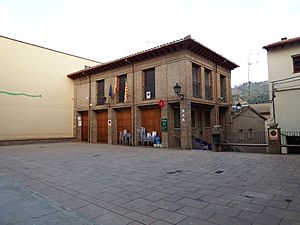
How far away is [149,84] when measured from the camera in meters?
14.4

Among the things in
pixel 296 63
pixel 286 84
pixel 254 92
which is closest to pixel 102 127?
pixel 286 84

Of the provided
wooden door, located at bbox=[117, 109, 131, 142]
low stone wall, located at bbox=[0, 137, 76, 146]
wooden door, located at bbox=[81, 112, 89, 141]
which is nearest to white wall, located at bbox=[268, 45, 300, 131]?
wooden door, located at bbox=[117, 109, 131, 142]

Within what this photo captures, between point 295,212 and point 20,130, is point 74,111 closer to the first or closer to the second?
point 20,130

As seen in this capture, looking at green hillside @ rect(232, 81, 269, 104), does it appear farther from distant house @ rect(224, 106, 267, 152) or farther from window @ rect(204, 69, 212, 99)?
window @ rect(204, 69, 212, 99)

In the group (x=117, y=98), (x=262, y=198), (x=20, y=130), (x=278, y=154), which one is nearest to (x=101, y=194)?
(x=262, y=198)

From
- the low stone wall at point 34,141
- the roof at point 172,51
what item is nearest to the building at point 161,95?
the roof at point 172,51

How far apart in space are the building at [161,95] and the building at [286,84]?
10.4ft

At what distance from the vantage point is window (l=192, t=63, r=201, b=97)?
13.6 m

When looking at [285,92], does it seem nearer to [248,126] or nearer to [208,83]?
[208,83]

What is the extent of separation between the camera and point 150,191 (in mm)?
4383

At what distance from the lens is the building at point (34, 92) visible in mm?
15688

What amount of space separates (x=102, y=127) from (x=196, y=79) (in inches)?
328

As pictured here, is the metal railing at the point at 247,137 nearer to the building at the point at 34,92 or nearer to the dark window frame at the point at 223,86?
the dark window frame at the point at 223,86

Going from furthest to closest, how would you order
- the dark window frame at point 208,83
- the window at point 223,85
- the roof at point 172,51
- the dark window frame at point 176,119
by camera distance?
the window at point 223,85
the dark window frame at point 208,83
the dark window frame at point 176,119
the roof at point 172,51
